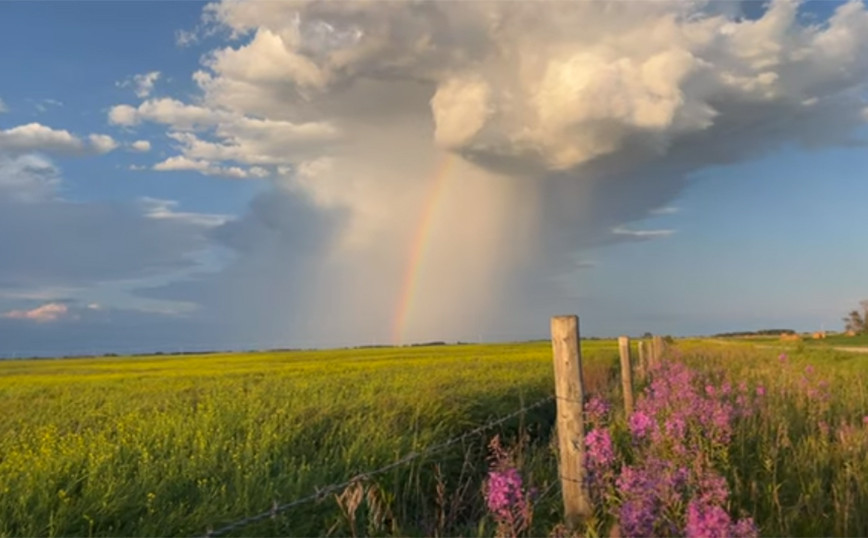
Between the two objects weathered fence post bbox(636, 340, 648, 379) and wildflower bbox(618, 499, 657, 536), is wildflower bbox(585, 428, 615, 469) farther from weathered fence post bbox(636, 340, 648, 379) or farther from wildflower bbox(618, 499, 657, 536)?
weathered fence post bbox(636, 340, 648, 379)

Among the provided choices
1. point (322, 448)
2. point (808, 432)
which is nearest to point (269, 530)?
point (322, 448)

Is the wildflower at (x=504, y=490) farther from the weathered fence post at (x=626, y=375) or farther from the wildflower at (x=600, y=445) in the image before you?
the weathered fence post at (x=626, y=375)

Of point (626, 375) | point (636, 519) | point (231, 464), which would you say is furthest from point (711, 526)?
point (626, 375)

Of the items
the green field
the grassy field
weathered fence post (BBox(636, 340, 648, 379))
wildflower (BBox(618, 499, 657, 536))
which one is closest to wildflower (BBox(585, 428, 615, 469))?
the green field

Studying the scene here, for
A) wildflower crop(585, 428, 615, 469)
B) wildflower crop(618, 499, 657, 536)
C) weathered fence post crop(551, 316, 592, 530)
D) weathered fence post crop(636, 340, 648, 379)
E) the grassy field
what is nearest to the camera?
wildflower crop(618, 499, 657, 536)

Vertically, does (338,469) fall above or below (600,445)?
below

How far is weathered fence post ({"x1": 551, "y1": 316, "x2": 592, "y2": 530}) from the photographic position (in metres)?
5.30

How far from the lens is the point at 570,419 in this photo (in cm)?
549

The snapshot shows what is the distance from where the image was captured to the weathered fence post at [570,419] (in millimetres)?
5297

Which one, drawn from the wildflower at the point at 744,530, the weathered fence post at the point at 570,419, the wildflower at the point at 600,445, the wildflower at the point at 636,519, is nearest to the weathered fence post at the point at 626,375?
the weathered fence post at the point at 570,419

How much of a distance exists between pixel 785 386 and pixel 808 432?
3.21m

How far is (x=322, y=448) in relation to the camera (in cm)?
892

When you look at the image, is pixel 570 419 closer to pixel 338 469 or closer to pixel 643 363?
pixel 338 469

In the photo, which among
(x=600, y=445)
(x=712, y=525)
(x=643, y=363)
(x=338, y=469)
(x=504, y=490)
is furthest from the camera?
(x=643, y=363)
